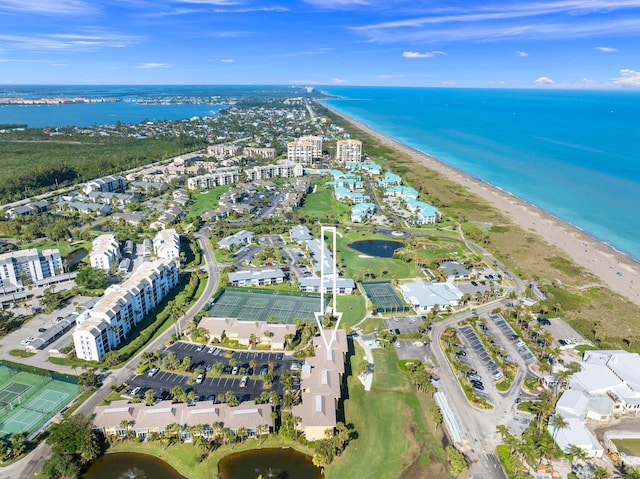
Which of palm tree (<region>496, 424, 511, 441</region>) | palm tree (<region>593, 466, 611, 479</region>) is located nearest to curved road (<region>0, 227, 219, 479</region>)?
palm tree (<region>496, 424, 511, 441</region>)

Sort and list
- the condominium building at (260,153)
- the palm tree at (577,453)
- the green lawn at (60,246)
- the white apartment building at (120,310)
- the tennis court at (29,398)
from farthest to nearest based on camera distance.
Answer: the condominium building at (260,153)
the green lawn at (60,246)
the white apartment building at (120,310)
the tennis court at (29,398)
the palm tree at (577,453)

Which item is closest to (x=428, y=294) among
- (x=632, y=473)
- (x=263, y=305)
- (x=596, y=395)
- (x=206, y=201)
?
(x=596, y=395)

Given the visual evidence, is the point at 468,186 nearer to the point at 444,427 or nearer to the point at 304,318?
the point at 304,318

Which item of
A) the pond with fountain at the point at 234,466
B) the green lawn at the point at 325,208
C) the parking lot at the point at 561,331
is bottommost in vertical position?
the pond with fountain at the point at 234,466

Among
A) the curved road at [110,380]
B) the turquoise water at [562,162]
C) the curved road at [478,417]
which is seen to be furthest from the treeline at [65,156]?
the turquoise water at [562,162]

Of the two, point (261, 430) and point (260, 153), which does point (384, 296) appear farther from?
point (260, 153)

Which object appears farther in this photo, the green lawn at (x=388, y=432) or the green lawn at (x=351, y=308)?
the green lawn at (x=351, y=308)

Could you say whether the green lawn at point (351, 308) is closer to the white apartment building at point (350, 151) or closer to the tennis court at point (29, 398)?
the tennis court at point (29, 398)

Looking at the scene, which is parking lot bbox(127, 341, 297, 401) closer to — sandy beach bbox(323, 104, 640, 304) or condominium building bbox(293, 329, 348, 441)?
condominium building bbox(293, 329, 348, 441)
